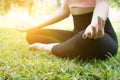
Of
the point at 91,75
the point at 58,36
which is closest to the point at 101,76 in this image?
the point at 91,75

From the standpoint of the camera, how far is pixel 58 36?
3.72 m

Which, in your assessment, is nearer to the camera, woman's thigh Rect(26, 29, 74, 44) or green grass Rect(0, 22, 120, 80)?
green grass Rect(0, 22, 120, 80)

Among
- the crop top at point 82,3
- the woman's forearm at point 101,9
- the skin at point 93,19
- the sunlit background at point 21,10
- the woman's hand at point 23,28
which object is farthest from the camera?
the sunlit background at point 21,10

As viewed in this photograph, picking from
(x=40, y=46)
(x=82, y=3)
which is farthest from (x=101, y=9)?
(x=40, y=46)

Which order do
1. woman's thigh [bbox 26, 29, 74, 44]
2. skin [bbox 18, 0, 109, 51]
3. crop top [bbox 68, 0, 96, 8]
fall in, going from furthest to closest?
woman's thigh [bbox 26, 29, 74, 44]
crop top [bbox 68, 0, 96, 8]
skin [bbox 18, 0, 109, 51]

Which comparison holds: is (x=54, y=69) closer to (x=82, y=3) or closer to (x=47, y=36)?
(x=82, y=3)

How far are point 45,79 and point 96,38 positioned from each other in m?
0.62

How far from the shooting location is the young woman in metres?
2.80

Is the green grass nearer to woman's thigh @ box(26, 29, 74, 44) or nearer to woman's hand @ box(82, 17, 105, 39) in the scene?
woman's hand @ box(82, 17, 105, 39)

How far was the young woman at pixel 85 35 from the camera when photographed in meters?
2.80

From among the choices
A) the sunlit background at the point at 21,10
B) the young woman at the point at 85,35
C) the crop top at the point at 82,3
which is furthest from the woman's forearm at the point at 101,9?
the sunlit background at the point at 21,10

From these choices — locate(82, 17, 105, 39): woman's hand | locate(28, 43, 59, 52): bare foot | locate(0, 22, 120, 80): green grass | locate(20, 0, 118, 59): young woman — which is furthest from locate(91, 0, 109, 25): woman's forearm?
locate(28, 43, 59, 52): bare foot

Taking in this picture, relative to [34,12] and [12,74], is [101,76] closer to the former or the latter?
[12,74]

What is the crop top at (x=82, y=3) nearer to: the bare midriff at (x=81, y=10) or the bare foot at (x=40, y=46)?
the bare midriff at (x=81, y=10)
